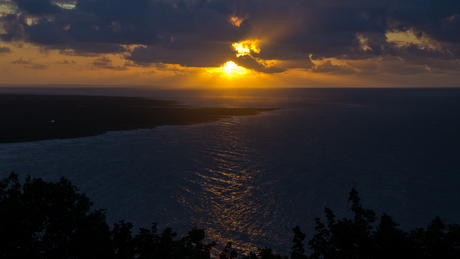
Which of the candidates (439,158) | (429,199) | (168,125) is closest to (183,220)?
(429,199)

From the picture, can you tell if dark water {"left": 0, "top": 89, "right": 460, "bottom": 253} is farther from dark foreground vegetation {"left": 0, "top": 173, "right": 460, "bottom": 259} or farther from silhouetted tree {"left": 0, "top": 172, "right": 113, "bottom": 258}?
silhouetted tree {"left": 0, "top": 172, "right": 113, "bottom": 258}

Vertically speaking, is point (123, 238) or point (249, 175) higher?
point (123, 238)

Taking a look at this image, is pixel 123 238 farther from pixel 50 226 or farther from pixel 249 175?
pixel 249 175

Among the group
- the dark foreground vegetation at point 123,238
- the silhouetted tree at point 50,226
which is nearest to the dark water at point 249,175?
the dark foreground vegetation at point 123,238

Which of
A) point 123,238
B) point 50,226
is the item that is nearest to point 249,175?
point 123,238

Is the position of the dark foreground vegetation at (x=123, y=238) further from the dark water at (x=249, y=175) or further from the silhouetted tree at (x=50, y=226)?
the dark water at (x=249, y=175)

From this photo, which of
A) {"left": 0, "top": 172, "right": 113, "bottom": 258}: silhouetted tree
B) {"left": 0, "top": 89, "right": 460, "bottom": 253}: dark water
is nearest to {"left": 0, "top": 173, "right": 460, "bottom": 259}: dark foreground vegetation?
{"left": 0, "top": 172, "right": 113, "bottom": 258}: silhouetted tree
